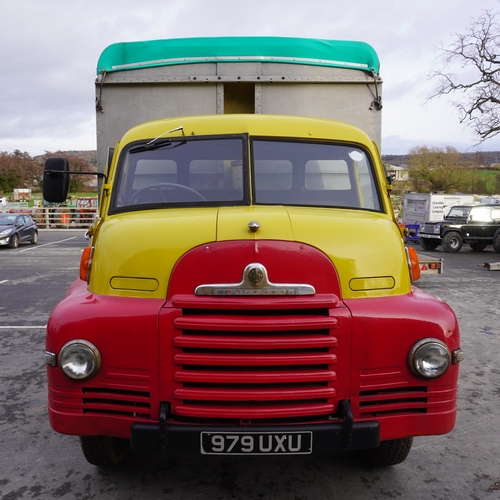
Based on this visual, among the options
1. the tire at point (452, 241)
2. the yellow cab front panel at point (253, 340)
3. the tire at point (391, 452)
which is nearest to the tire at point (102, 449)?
the yellow cab front panel at point (253, 340)

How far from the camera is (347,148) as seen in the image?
3.92 meters

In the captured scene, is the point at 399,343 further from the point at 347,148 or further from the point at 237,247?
the point at 347,148

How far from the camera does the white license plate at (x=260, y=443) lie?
8.55ft

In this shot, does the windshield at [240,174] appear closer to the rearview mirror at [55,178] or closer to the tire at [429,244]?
the rearview mirror at [55,178]

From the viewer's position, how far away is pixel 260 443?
2611 millimetres

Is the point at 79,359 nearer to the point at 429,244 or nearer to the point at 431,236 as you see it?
the point at 431,236

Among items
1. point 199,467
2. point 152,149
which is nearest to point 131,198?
point 152,149

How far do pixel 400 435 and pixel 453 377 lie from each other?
43 cm

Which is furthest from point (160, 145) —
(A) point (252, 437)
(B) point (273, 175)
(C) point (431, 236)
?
(C) point (431, 236)

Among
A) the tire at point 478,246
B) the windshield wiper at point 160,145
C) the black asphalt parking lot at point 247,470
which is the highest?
the windshield wiper at point 160,145

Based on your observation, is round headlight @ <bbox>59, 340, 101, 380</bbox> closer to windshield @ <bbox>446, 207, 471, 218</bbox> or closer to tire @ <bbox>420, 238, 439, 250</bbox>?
tire @ <bbox>420, 238, 439, 250</bbox>

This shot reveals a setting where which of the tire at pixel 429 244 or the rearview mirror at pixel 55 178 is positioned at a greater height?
the rearview mirror at pixel 55 178

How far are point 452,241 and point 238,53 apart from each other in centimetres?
1624

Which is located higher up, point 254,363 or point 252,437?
point 254,363
